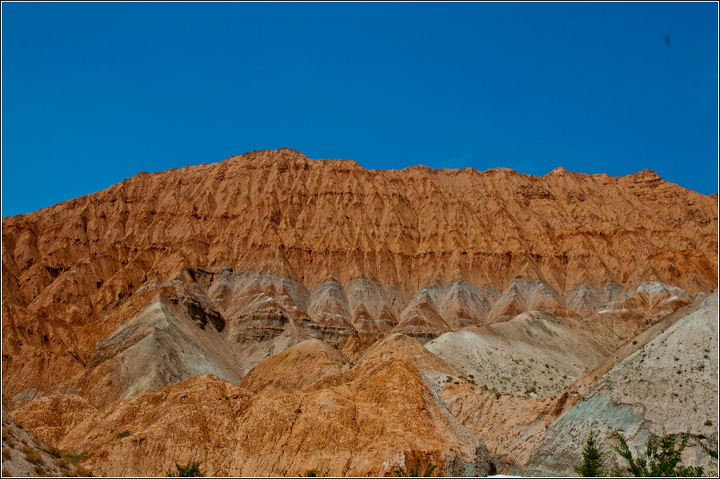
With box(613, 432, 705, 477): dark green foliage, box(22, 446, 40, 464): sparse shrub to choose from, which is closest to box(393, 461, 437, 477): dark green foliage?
box(613, 432, 705, 477): dark green foliage

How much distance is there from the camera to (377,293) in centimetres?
11431

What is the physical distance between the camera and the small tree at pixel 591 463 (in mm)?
32781

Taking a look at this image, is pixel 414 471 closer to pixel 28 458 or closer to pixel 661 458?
pixel 661 458

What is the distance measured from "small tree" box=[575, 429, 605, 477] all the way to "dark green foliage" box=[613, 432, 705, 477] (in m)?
1.04

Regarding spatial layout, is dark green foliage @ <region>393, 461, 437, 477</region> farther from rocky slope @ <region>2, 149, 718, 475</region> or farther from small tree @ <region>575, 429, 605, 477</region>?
small tree @ <region>575, 429, 605, 477</region>

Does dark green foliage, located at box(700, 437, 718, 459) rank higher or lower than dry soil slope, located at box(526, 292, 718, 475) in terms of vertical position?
lower

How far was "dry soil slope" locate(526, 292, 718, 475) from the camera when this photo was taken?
110 ft

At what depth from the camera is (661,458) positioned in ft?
101

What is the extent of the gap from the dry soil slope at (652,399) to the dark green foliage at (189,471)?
61.7 feet

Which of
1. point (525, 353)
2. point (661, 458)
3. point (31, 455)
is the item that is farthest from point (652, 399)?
point (525, 353)

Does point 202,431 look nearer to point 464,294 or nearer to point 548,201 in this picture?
point 464,294

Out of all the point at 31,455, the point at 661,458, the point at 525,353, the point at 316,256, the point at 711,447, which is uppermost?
the point at 316,256

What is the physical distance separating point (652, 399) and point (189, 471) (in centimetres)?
2447

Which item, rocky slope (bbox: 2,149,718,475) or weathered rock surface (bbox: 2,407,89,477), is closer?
weathered rock surface (bbox: 2,407,89,477)
